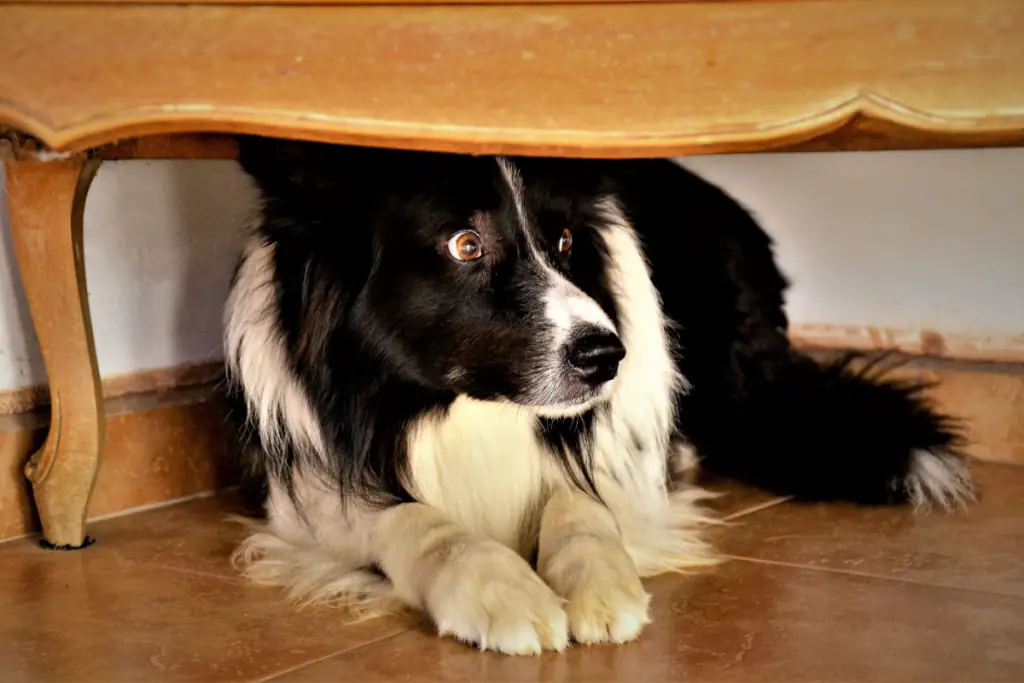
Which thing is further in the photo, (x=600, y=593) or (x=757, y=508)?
(x=757, y=508)

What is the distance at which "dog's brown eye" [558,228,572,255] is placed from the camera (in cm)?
189

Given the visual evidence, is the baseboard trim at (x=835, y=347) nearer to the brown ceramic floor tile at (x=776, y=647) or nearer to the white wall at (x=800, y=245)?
the white wall at (x=800, y=245)

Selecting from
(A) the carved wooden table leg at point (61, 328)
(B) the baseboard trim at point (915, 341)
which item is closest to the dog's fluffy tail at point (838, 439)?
(B) the baseboard trim at point (915, 341)

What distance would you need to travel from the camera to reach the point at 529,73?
1185mm

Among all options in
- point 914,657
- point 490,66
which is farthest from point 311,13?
point 914,657

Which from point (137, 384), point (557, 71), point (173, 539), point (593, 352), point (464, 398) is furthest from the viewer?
point (137, 384)

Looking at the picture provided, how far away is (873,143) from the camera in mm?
1457

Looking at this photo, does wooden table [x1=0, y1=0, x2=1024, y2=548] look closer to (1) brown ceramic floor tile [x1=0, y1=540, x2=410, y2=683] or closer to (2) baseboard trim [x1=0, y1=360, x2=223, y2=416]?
(1) brown ceramic floor tile [x1=0, y1=540, x2=410, y2=683]

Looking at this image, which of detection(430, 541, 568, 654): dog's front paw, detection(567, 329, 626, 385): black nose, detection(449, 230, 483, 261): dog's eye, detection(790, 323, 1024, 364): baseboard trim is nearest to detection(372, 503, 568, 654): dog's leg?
detection(430, 541, 568, 654): dog's front paw

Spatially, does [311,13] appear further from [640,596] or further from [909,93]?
[640,596]

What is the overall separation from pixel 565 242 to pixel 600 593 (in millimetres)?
607

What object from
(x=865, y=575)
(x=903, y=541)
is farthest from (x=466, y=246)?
(x=903, y=541)

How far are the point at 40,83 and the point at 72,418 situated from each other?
83 centimetres

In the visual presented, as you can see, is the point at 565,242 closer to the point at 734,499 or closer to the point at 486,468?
the point at 486,468
